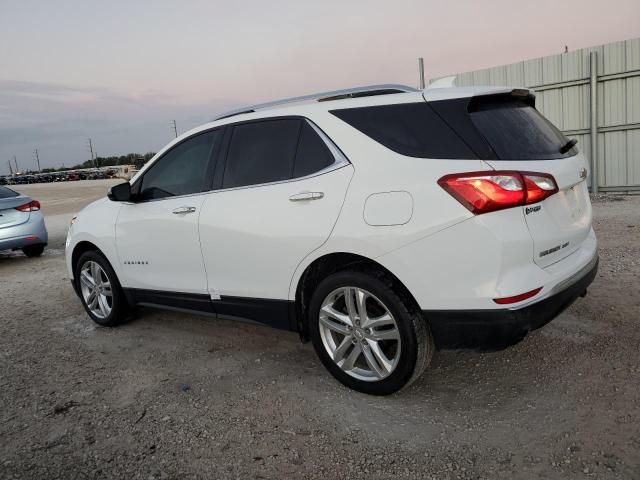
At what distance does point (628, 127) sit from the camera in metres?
12.4

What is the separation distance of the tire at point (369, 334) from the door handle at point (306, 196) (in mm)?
482

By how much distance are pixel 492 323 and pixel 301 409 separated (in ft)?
4.04

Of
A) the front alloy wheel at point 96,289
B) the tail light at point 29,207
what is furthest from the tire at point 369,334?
the tail light at point 29,207

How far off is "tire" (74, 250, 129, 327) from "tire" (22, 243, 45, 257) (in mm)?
4920

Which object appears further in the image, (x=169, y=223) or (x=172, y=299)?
(x=172, y=299)

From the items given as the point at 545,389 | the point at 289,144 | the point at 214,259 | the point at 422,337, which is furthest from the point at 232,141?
the point at 545,389

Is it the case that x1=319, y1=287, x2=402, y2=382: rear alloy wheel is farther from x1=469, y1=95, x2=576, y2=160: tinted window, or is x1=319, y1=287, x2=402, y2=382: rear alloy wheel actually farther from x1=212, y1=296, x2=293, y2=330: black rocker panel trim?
x1=469, y1=95, x2=576, y2=160: tinted window

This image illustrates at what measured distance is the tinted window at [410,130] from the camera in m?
2.87

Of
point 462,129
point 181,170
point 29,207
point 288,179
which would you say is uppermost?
point 462,129

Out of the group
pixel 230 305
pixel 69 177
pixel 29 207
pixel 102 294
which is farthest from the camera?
pixel 69 177

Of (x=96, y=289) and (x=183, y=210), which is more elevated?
(x=183, y=210)

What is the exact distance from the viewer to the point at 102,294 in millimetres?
5020

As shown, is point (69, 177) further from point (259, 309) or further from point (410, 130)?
point (410, 130)

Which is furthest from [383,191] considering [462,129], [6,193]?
[6,193]
